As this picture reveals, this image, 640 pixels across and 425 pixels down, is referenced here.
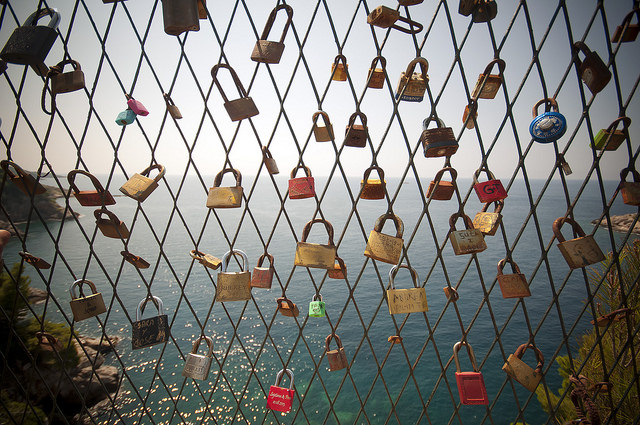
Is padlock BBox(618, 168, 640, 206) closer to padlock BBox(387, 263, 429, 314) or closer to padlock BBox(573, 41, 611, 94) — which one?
padlock BBox(573, 41, 611, 94)

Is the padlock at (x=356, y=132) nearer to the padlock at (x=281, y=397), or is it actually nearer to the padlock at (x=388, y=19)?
the padlock at (x=388, y=19)

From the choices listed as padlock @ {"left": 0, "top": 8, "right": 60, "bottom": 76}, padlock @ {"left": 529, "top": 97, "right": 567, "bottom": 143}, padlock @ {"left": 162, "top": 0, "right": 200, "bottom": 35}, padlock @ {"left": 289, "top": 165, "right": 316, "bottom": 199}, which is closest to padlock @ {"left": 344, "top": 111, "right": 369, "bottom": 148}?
padlock @ {"left": 289, "top": 165, "right": 316, "bottom": 199}

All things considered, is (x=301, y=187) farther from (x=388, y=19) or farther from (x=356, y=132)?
(x=388, y=19)

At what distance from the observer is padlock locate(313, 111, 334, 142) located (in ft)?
6.42

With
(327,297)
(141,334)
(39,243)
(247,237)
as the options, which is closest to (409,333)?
(327,297)

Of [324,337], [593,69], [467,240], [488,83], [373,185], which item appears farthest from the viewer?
[324,337]

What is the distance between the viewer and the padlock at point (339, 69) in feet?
6.43

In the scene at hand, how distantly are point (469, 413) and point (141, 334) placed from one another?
2510 centimetres

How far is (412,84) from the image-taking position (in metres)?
1.92

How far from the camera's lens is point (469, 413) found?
2105 cm

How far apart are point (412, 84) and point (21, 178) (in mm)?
2538

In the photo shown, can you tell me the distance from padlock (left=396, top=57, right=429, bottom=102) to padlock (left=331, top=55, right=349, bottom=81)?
342 millimetres

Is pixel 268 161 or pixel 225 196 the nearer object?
pixel 225 196

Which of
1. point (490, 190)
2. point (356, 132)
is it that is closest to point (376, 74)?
point (356, 132)
